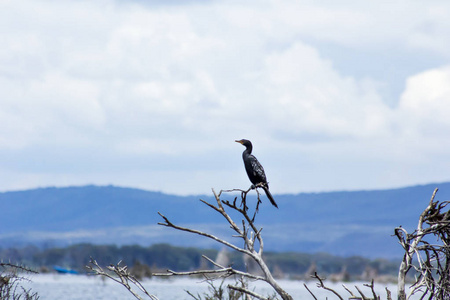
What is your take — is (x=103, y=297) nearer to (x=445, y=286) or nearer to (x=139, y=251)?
(x=445, y=286)

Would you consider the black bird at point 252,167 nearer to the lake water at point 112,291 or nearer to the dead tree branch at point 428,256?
the dead tree branch at point 428,256

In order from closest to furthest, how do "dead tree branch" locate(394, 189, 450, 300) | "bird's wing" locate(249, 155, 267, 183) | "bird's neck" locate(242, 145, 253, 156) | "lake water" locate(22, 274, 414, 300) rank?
"dead tree branch" locate(394, 189, 450, 300) → "bird's wing" locate(249, 155, 267, 183) → "bird's neck" locate(242, 145, 253, 156) → "lake water" locate(22, 274, 414, 300)

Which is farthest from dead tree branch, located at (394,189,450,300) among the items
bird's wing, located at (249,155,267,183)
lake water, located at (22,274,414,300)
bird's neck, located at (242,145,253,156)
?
lake water, located at (22,274,414,300)

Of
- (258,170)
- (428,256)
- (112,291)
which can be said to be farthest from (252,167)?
(112,291)

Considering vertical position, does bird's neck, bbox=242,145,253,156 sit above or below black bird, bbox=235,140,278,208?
above

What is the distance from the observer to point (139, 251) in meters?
194

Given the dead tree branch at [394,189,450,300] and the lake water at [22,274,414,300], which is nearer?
the dead tree branch at [394,189,450,300]

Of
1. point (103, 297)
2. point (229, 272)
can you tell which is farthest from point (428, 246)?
point (103, 297)

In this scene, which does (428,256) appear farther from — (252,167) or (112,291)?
(112,291)

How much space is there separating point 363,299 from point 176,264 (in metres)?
183

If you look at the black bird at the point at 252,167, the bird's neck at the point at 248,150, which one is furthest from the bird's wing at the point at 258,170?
the bird's neck at the point at 248,150

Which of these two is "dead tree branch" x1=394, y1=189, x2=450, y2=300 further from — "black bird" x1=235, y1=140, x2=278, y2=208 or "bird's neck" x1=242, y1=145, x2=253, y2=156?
"bird's neck" x1=242, y1=145, x2=253, y2=156

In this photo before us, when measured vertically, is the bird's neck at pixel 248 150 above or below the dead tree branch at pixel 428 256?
above

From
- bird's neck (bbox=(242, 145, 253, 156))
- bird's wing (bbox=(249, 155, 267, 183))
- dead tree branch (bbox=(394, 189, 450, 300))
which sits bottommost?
dead tree branch (bbox=(394, 189, 450, 300))
